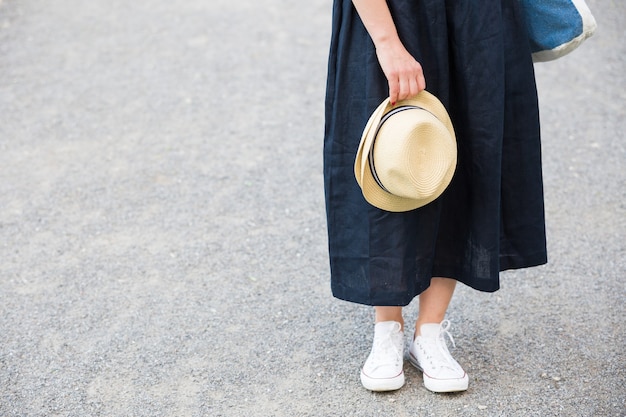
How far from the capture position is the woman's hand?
2.05 meters

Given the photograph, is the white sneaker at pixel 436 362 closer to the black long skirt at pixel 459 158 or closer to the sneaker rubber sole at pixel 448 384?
the sneaker rubber sole at pixel 448 384

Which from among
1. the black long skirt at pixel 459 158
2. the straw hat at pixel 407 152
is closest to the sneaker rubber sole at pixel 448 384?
the black long skirt at pixel 459 158

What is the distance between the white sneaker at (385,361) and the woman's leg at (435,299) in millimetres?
95

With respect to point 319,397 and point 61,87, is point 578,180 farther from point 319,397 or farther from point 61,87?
point 61,87

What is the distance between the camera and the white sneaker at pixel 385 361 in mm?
2443

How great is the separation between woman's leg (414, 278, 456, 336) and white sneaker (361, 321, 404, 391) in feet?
0.31

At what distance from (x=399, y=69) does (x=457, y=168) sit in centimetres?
41

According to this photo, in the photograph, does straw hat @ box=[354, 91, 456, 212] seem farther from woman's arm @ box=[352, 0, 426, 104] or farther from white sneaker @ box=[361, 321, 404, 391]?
white sneaker @ box=[361, 321, 404, 391]

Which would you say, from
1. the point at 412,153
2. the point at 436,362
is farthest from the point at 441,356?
the point at 412,153

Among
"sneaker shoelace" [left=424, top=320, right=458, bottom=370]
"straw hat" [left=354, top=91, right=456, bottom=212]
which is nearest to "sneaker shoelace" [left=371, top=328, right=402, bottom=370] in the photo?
"sneaker shoelace" [left=424, top=320, right=458, bottom=370]

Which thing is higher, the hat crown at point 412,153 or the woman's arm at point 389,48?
the woman's arm at point 389,48

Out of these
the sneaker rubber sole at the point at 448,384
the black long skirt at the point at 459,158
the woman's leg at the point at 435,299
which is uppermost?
the black long skirt at the point at 459,158

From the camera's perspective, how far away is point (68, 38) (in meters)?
5.76

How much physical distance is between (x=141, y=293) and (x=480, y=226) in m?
1.41
